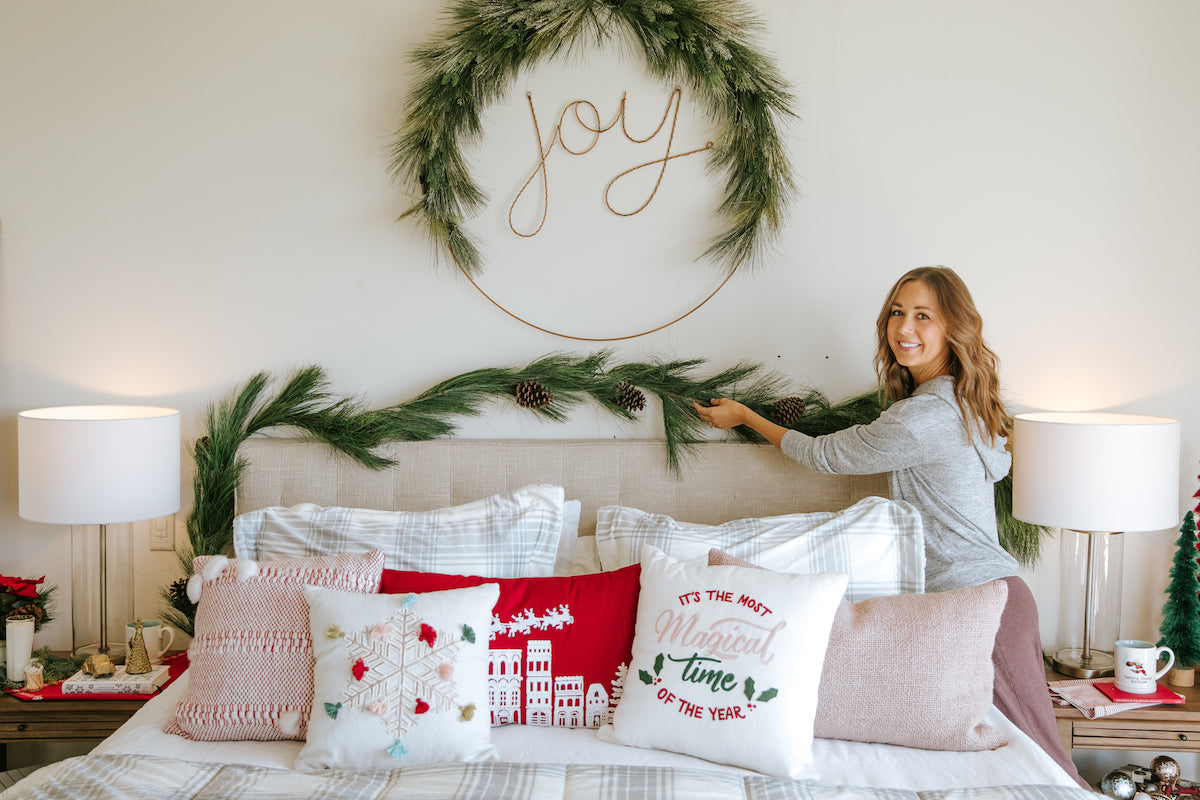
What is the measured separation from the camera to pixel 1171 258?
8.08 ft

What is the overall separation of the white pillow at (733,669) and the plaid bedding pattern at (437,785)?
0.25 ft

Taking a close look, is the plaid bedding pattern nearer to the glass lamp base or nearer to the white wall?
the glass lamp base

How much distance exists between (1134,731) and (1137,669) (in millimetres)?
147

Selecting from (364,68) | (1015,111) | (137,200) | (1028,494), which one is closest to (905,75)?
(1015,111)

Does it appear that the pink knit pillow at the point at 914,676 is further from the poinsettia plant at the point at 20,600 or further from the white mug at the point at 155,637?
the poinsettia plant at the point at 20,600

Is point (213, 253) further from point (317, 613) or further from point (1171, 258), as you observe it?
point (1171, 258)

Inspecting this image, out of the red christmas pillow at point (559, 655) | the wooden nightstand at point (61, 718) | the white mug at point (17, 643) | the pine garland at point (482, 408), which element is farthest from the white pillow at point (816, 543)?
the white mug at point (17, 643)

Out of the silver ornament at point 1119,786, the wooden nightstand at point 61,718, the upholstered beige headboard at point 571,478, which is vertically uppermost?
the upholstered beige headboard at point 571,478

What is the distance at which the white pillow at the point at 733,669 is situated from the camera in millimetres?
1667

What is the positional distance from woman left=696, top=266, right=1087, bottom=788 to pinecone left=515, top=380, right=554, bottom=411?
655 mm

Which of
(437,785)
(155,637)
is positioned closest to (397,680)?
(437,785)

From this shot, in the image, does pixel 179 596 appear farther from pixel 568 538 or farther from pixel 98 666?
pixel 568 538

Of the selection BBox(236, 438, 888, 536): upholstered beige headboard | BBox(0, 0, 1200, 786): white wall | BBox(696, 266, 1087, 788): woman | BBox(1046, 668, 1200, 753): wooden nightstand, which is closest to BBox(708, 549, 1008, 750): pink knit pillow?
BBox(696, 266, 1087, 788): woman

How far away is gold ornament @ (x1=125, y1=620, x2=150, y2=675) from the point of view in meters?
2.26
